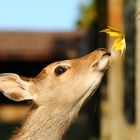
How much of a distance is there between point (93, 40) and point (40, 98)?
36.0 feet

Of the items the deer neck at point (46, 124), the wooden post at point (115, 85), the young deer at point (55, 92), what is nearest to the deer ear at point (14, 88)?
the young deer at point (55, 92)

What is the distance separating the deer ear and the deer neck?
22 cm

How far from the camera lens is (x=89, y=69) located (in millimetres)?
7961

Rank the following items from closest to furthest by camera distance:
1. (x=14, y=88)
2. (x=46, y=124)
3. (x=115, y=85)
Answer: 1. (x=46, y=124)
2. (x=14, y=88)
3. (x=115, y=85)

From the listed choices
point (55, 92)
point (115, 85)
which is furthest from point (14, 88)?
point (115, 85)

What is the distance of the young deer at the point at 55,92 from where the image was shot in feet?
26.0

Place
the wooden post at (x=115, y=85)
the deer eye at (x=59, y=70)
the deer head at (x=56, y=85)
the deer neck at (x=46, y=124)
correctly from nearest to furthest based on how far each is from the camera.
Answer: the deer neck at (x=46, y=124)
the deer head at (x=56, y=85)
the deer eye at (x=59, y=70)
the wooden post at (x=115, y=85)

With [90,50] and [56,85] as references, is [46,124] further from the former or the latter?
[90,50]

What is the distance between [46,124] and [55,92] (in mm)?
370

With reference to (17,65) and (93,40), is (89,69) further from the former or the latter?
(17,65)

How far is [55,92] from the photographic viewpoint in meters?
8.16

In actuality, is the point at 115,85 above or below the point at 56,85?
below

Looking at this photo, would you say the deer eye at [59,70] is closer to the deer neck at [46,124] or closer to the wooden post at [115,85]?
the deer neck at [46,124]

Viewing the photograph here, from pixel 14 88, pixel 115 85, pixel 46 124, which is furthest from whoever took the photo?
pixel 115 85
